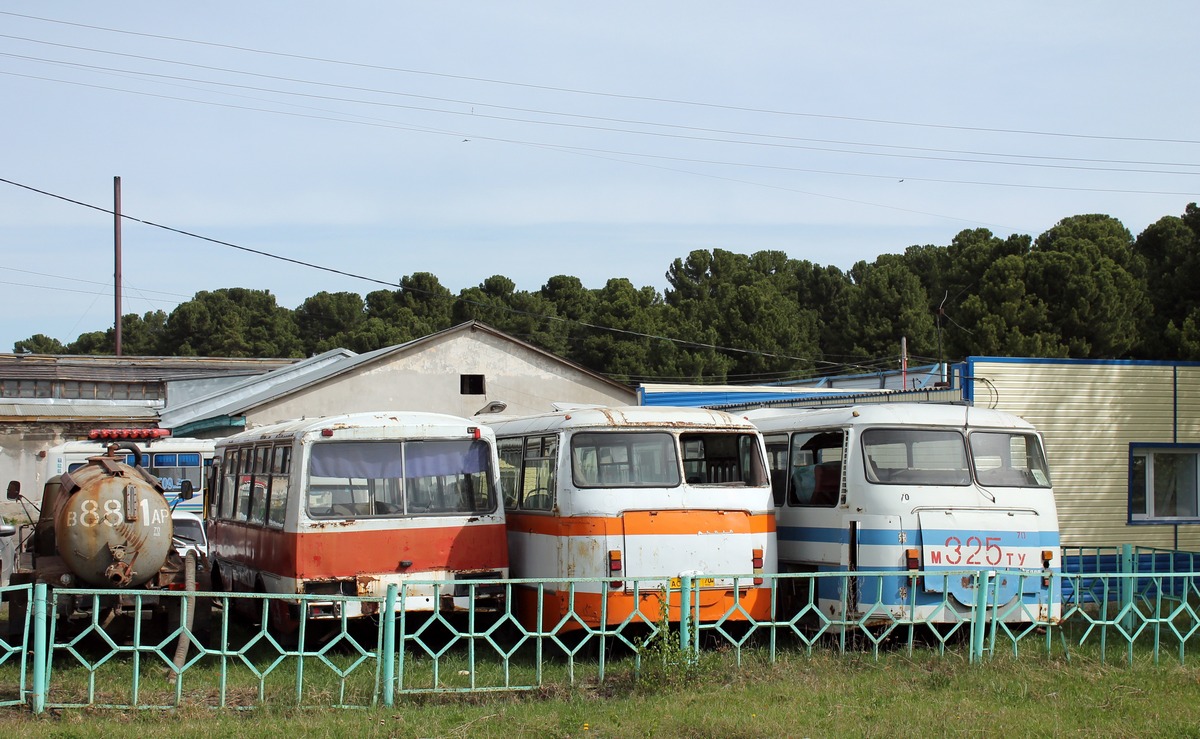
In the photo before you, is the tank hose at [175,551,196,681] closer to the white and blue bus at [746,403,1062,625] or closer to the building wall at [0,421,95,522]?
the white and blue bus at [746,403,1062,625]

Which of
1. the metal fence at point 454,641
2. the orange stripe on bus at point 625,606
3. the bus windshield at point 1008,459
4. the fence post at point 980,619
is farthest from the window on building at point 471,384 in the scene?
the fence post at point 980,619

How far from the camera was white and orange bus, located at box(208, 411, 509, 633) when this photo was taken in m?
12.0

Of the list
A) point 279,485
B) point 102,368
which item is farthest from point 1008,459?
point 102,368

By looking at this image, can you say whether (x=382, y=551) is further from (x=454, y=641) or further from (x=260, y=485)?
(x=454, y=641)

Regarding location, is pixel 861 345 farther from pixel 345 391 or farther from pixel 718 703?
pixel 718 703

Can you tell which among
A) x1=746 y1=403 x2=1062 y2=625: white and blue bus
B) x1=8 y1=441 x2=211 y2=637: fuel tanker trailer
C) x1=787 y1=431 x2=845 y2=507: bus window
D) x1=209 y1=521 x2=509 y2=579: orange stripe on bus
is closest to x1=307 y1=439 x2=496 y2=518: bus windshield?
x1=209 y1=521 x2=509 y2=579: orange stripe on bus

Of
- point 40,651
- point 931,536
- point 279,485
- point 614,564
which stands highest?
point 279,485

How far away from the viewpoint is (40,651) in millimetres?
8914

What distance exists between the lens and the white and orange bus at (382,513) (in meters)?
12.0

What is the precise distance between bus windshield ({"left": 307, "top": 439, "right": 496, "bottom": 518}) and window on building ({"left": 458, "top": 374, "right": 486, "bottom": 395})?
69.8 ft

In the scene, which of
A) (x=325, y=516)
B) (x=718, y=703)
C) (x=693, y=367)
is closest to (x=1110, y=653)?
(x=718, y=703)

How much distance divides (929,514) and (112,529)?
26.9 feet

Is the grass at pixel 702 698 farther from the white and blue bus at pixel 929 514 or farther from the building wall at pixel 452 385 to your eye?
the building wall at pixel 452 385

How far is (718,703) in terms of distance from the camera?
9.23m
